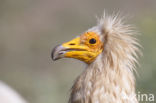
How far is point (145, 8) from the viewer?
16.9 metres

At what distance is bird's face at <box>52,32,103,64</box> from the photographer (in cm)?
516

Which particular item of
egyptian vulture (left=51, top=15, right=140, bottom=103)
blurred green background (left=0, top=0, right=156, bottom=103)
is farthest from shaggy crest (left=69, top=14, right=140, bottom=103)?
blurred green background (left=0, top=0, right=156, bottom=103)

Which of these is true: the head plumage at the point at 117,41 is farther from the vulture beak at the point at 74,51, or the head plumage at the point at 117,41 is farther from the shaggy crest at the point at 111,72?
the vulture beak at the point at 74,51

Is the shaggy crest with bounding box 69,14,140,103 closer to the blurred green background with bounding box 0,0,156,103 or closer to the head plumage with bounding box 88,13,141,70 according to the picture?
the head plumage with bounding box 88,13,141,70

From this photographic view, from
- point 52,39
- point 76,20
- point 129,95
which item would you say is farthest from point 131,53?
point 76,20

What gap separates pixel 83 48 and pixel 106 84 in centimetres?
49

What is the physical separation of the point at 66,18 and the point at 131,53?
488 inches

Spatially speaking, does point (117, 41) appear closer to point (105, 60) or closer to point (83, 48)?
point (105, 60)

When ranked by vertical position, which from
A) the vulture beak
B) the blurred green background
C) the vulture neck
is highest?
the blurred green background

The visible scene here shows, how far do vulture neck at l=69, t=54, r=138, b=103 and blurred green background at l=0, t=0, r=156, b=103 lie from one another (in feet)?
13.6

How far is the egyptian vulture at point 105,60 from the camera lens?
5.01 meters

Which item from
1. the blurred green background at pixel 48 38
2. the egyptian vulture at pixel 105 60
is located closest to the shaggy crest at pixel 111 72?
the egyptian vulture at pixel 105 60

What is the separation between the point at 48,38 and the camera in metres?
16.0

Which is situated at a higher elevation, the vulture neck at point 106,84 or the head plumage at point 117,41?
the head plumage at point 117,41
